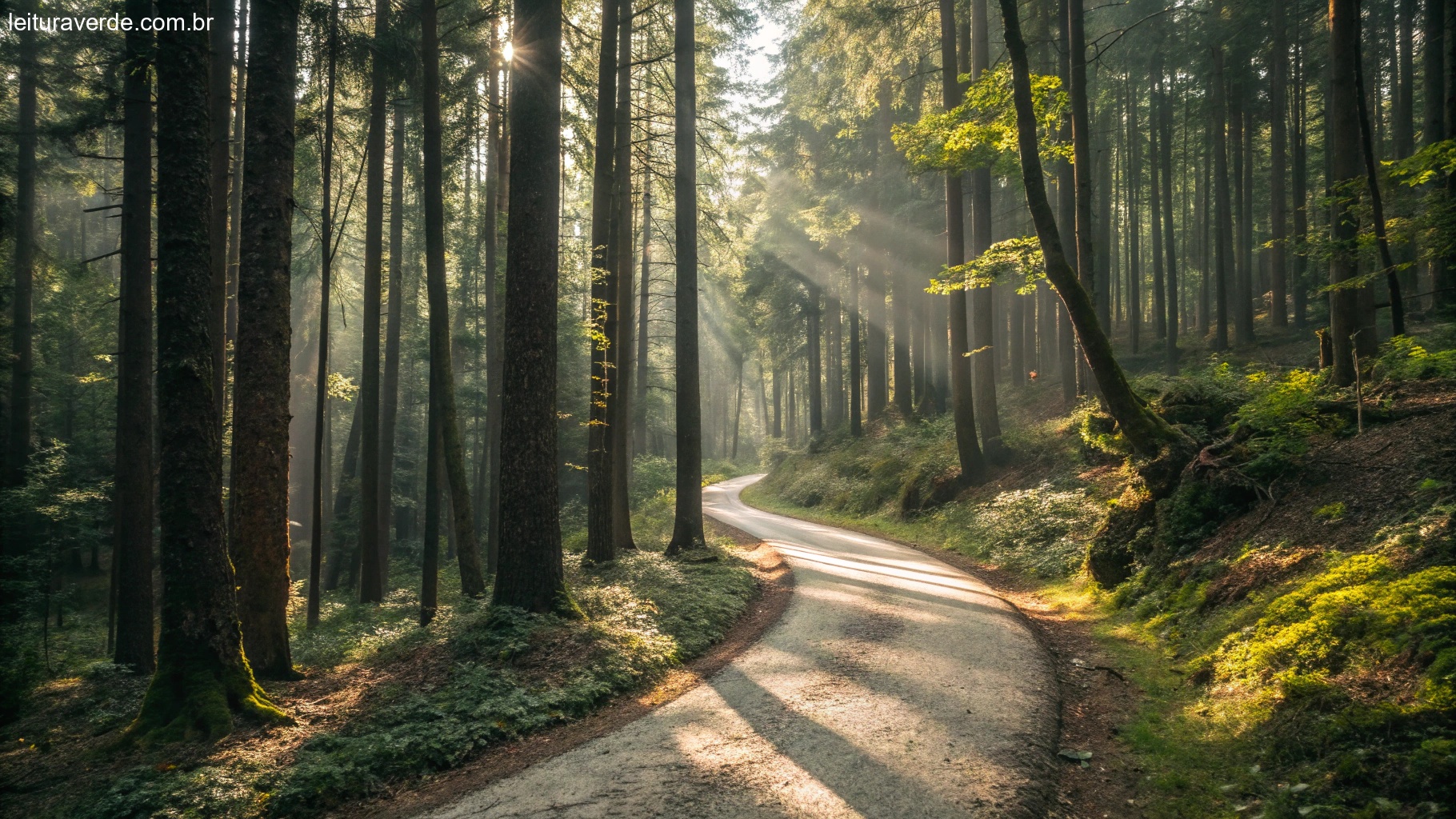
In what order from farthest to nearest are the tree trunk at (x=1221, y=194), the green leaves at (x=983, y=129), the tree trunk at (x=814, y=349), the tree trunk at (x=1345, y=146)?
the tree trunk at (x=814, y=349) → the tree trunk at (x=1221, y=194) → the green leaves at (x=983, y=129) → the tree trunk at (x=1345, y=146)

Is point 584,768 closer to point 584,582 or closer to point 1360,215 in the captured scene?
point 584,582

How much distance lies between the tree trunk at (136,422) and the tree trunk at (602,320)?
264 inches

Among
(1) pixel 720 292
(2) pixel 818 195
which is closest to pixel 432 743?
(2) pixel 818 195

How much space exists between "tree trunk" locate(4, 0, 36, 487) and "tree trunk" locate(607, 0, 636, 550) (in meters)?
14.2

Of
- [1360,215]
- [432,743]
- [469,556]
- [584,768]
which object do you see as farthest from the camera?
[469,556]

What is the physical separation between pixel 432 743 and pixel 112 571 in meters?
12.6

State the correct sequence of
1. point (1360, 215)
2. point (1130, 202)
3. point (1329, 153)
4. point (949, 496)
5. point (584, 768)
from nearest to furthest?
1. point (584, 768)
2. point (1360, 215)
3. point (949, 496)
4. point (1329, 153)
5. point (1130, 202)

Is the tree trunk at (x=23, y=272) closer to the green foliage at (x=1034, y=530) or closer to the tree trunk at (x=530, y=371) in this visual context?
the tree trunk at (x=530, y=371)

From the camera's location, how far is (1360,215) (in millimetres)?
10047

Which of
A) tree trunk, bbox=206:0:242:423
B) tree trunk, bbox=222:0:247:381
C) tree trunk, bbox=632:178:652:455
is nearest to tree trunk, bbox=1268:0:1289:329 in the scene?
tree trunk, bbox=632:178:652:455

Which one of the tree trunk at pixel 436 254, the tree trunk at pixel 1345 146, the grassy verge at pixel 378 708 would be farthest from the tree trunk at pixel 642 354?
the tree trunk at pixel 1345 146

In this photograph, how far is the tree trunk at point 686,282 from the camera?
573 inches

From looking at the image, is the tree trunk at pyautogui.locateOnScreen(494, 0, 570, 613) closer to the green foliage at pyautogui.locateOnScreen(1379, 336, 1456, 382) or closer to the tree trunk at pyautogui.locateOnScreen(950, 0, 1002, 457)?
the green foliage at pyautogui.locateOnScreen(1379, 336, 1456, 382)

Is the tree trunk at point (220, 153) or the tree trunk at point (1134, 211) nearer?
the tree trunk at point (220, 153)
